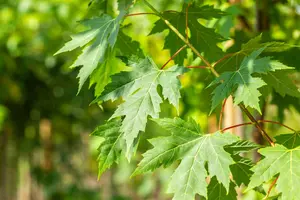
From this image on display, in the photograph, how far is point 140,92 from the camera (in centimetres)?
124

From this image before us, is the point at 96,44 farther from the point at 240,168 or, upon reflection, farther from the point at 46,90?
the point at 46,90

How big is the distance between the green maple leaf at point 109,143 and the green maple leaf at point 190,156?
12cm

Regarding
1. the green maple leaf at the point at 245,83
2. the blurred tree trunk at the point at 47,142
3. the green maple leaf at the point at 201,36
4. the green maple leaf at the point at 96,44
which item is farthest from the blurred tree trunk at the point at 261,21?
the blurred tree trunk at the point at 47,142

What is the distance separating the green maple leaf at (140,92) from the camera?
1208 millimetres

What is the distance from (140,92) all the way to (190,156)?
180mm

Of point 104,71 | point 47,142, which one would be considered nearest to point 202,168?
point 104,71

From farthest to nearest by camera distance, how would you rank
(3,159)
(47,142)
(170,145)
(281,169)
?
1. (3,159)
2. (47,142)
3. (170,145)
4. (281,169)

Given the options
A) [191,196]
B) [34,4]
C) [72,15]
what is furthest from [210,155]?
[34,4]

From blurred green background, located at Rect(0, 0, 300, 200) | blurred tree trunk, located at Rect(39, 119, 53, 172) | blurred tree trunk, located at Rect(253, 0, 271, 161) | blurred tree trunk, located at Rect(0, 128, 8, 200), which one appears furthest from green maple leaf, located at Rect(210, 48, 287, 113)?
blurred tree trunk, located at Rect(0, 128, 8, 200)

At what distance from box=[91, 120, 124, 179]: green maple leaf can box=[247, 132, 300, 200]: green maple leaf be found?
333 mm

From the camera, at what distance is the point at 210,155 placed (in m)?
1.18

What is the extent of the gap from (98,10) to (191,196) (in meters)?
0.80

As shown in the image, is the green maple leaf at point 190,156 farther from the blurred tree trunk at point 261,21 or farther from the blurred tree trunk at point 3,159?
the blurred tree trunk at point 3,159

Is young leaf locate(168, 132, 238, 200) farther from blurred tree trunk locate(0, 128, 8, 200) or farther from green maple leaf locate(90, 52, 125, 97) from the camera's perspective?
blurred tree trunk locate(0, 128, 8, 200)
